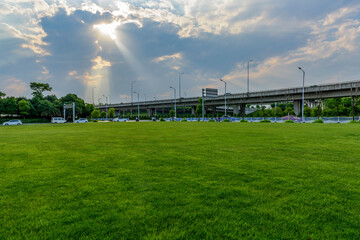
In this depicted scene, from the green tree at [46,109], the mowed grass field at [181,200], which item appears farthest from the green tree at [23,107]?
the mowed grass field at [181,200]

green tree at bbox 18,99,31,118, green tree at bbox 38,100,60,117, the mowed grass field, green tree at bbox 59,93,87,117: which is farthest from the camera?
green tree at bbox 59,93,87,117

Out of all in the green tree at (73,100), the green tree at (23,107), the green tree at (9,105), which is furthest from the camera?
the green tree at (73,100)

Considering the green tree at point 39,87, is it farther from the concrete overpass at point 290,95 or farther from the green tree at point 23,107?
the concrete overpass at point 290,95

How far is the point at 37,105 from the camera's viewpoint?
70438 millimetres

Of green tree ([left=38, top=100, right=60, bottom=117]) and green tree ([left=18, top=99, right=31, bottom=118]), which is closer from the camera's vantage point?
green tree ([left=18, top=99, right=31, bottom=118])

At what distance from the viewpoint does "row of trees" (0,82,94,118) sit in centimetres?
6276

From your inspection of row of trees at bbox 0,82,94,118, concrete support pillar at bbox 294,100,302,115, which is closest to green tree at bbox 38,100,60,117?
row of trees at bbox 0,82,94,118

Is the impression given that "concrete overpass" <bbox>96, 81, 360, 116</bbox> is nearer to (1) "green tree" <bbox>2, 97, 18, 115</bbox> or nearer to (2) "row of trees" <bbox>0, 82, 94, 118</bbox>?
(2) "row of trees" <bbox>0, 82, 94, 118</bbox>

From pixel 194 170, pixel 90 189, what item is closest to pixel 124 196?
pixel 90 189

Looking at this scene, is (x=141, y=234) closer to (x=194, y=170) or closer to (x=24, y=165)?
(x=194, y=170)

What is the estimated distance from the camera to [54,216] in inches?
129

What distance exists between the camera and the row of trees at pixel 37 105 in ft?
206

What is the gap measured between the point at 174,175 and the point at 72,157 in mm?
4323

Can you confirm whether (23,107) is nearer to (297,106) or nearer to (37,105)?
(37,105)
